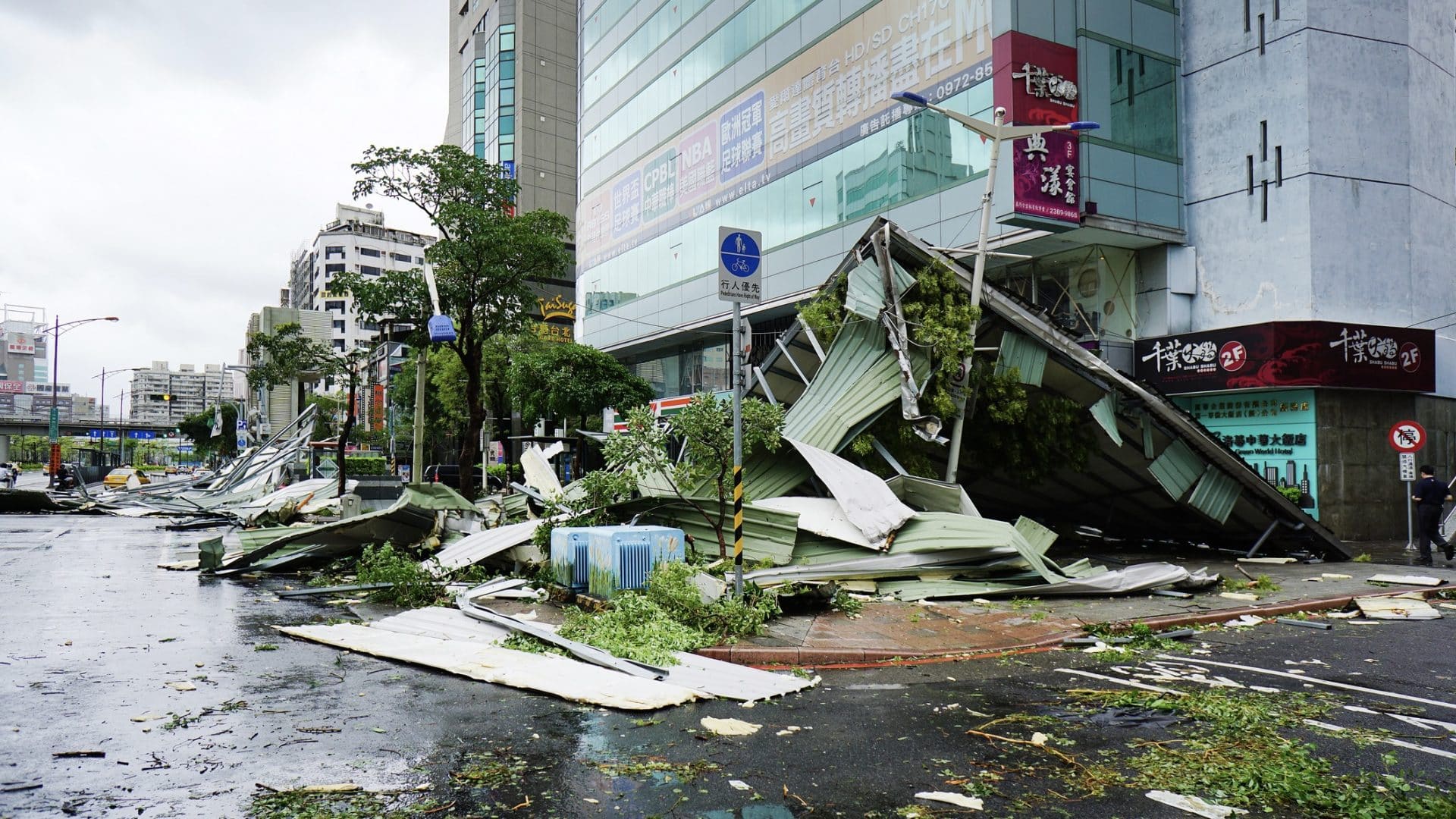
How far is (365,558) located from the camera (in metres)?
Result: 13.1

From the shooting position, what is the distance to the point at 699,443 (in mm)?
11227

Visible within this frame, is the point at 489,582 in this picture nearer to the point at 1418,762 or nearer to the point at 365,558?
the point at 365,558

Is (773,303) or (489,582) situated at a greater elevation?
(773,303)

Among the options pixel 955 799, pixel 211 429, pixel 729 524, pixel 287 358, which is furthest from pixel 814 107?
pixel 211 429

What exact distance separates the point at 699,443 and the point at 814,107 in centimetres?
2213

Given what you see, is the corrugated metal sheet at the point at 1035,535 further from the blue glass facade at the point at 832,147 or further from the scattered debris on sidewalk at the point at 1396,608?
the blue glass facade at the point at 832,147

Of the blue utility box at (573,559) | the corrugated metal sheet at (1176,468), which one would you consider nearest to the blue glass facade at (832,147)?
the corrugated metal sheet at (1176,468)

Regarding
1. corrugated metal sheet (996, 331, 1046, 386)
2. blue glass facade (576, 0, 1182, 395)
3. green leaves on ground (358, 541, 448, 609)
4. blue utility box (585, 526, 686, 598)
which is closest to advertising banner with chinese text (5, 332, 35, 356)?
blue glass facade (576, 0, 1182, 395)

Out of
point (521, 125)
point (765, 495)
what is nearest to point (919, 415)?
point (765, 495)

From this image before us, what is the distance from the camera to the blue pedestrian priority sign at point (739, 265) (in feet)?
31.5

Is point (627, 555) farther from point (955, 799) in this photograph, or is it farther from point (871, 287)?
point (871, 287)

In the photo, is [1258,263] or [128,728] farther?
[1258,263]

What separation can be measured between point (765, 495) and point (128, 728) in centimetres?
867

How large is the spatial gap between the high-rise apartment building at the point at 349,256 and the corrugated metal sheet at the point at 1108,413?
110457mm
